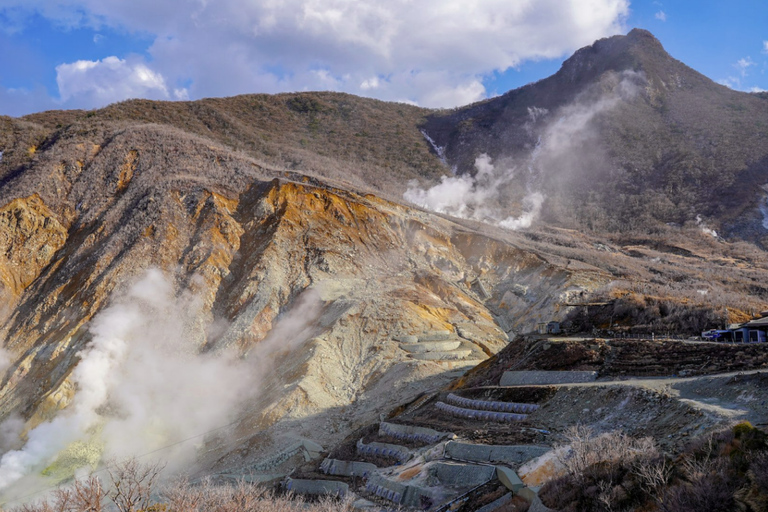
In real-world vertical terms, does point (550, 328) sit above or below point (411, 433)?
above

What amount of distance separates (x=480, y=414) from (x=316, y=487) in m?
6.76

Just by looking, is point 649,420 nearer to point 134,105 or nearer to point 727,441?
point 727,441

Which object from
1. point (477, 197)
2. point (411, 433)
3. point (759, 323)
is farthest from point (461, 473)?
point (477, 197)

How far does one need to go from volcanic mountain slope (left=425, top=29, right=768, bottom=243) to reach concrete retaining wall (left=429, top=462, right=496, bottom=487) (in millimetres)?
66425

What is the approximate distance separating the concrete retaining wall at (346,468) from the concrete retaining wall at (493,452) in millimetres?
4210

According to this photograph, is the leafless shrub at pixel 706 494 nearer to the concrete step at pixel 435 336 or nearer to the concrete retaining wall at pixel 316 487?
the concrete retaining wall at pixel 316 487

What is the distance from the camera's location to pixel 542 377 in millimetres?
27938

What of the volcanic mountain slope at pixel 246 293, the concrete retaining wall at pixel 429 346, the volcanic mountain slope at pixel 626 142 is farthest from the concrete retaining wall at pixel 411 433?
the volcanic mountain slope at pixel 626 142

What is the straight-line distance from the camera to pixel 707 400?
18.9m

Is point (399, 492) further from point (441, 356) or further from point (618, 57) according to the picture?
point (618, 57)

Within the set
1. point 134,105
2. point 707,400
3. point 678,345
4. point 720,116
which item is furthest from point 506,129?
point 707,400

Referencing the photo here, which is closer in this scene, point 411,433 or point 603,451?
point 603,451

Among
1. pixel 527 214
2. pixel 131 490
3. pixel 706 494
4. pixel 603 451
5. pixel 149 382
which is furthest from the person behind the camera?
pixel 527 214

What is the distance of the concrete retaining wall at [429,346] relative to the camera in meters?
41.4
